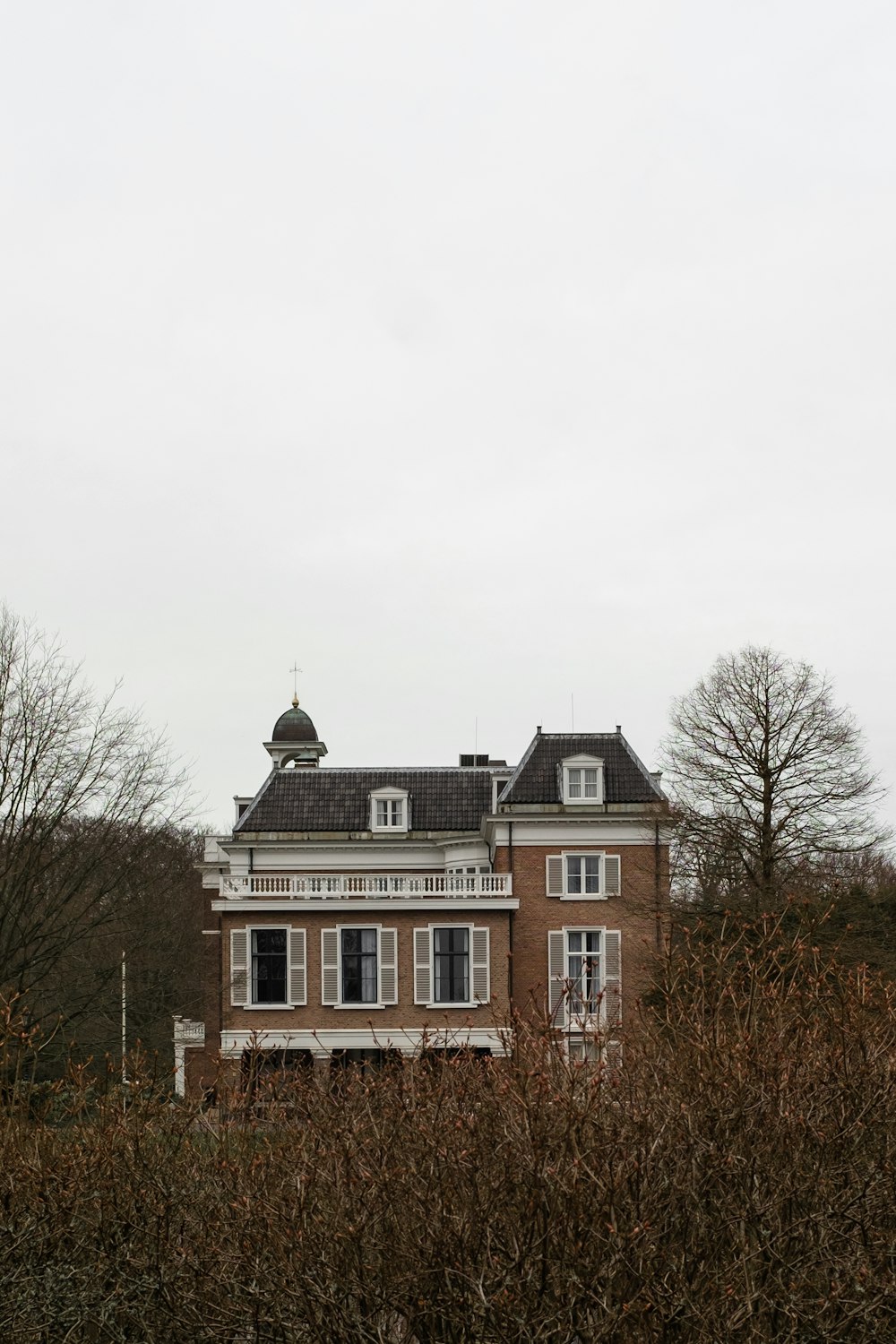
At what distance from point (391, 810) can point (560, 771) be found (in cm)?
692

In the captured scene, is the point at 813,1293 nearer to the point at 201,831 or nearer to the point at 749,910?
the point at 749,910

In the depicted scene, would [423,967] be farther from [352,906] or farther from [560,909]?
[560,909]

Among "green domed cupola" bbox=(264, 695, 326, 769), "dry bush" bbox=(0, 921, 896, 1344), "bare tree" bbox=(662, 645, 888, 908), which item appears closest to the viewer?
"dry bush" bbox=(0, 921, 896, 1344)

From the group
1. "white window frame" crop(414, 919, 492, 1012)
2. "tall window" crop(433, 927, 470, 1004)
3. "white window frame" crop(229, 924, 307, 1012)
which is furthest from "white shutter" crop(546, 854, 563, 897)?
"white window frame" crop(229, 924, 307, 1012)

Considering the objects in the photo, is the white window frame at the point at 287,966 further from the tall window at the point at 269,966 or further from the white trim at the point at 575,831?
the white trim at the point at 575,831

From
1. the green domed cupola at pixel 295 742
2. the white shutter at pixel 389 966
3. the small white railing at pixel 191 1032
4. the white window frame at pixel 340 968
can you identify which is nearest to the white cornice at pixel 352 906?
the white window frame at pixel 340 968

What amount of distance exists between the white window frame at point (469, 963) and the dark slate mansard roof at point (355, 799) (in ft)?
23.0

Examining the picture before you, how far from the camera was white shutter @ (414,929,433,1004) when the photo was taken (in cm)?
3831

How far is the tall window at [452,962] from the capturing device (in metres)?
38.8

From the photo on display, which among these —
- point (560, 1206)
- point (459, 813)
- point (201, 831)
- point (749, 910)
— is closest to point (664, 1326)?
point (560, 1206)

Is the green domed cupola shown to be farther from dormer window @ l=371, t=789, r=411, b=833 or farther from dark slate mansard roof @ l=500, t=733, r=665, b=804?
dark slate mansard roof @ l=500, t=733, r=665, b=804

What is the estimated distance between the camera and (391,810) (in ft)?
149

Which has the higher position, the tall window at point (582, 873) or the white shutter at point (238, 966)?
the tall window at point (582, 873)

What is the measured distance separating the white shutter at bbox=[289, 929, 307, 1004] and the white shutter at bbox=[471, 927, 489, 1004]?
4.54 m
